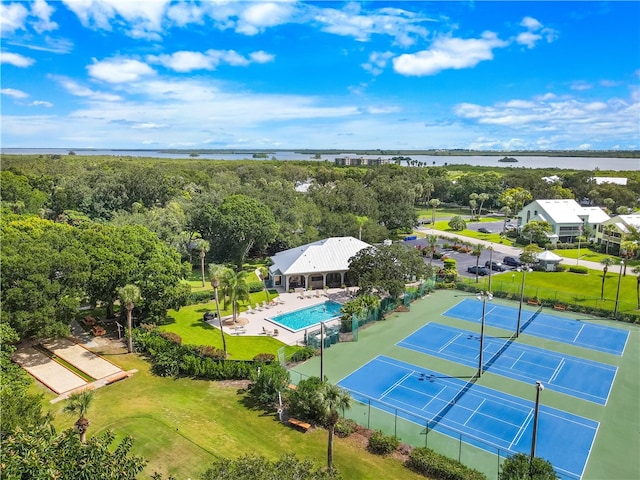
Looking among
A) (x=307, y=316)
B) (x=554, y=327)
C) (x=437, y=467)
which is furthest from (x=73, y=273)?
(x=554, y=327)

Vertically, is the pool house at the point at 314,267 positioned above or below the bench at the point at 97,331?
above

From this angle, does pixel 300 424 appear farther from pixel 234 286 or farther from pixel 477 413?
pixel 234 286

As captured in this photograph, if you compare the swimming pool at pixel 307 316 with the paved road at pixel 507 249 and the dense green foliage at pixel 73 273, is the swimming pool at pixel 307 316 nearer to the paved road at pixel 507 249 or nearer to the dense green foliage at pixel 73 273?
the dense green foliage at pixel 73 273

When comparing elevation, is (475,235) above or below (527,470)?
below

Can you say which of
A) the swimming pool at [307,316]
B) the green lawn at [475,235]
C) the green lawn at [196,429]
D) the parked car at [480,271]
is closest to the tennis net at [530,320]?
the parked car at [480,271]

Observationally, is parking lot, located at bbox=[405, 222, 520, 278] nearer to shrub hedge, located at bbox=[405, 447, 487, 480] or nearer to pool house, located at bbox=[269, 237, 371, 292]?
pool house, located at bbox=[269, 237, 371, 292]

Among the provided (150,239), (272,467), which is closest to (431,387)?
A: (272,467)
